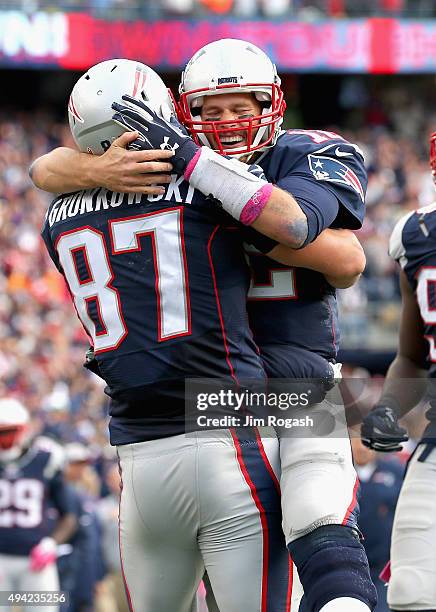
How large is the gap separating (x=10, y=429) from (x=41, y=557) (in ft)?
2.74

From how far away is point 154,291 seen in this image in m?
3.20

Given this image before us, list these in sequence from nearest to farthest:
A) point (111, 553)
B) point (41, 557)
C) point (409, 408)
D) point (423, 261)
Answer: point (423, 261) < point (409, 408) < point (41, 557) < point (111, 553)

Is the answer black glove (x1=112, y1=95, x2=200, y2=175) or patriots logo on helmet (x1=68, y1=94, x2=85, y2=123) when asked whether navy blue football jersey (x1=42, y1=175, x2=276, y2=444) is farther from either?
patriots logo on helmet (x1=68, y1=94, x2=85, y2=123)

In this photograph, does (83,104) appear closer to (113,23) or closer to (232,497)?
(232,497)

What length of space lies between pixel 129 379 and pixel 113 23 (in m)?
17.1

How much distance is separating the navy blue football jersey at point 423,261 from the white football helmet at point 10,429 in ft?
13.4

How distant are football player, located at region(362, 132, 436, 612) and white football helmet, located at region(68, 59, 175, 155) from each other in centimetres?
105

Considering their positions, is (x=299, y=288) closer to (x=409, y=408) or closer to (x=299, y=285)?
(x=299, y=285)

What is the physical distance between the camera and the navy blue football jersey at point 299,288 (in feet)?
10.8

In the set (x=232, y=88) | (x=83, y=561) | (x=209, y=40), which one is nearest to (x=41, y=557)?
(x=83, y=561)

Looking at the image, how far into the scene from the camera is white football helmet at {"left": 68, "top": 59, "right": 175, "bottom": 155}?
10.8ft

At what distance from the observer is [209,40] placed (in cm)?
2012

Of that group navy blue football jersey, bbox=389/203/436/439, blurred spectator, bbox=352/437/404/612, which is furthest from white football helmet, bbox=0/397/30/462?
navy blue football jersey, bbox=389/203/436/439

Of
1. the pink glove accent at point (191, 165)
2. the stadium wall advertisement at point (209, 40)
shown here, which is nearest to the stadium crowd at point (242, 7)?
the stadium wall advertisement at point (209, 40)
